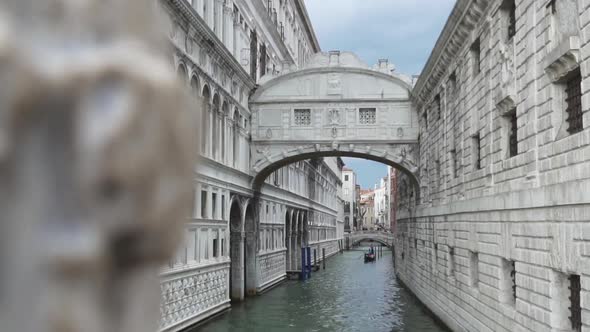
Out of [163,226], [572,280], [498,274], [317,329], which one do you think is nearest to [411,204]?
[317,329]

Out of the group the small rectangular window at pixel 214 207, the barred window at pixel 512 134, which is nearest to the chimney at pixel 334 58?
the small rectangular window at pixel 214 207

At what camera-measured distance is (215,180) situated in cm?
1752

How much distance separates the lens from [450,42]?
50.6 ft

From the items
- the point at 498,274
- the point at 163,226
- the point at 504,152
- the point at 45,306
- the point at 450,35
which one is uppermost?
the point at 450,35

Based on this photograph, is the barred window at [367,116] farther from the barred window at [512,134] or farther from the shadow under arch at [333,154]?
the barred window at [512,134]

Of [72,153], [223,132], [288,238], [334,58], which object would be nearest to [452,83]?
[334,58]

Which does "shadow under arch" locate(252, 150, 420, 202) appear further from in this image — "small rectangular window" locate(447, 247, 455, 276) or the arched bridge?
the arched bridge

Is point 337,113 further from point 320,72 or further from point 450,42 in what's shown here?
point 450,42

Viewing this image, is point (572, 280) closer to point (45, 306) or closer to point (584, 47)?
point (584, 47)

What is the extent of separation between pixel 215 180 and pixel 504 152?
8.70 meters

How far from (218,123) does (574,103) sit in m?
11.5

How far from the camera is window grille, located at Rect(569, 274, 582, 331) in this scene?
8.30m

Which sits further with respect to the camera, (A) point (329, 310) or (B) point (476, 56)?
(A) point (329, 310)

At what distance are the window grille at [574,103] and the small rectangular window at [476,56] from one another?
492 cm
